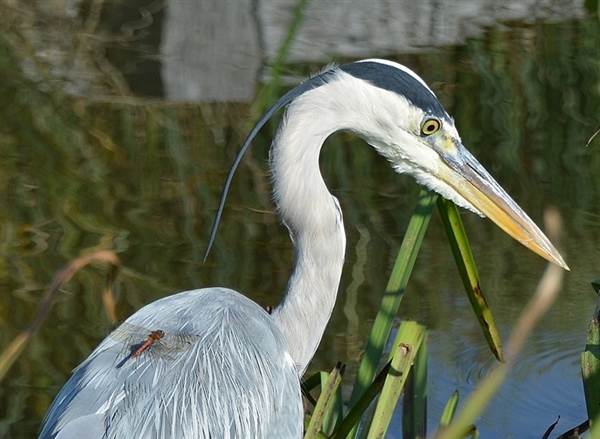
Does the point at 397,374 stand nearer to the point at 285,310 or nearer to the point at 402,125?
the point at 285,310

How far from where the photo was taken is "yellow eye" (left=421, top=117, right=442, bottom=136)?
259 centimetres

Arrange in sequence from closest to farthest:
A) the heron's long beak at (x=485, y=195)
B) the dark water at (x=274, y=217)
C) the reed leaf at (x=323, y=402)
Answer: the reed leaf at (x=323, y=402) → the heron's long beak at (x=485, y=195) → the dark water at (x=274, y=217)

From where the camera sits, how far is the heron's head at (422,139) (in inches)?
100

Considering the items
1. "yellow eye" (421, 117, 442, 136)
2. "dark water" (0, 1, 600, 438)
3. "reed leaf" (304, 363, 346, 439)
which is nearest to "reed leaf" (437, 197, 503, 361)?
"yellow eye" (421, 117, 442, 136)

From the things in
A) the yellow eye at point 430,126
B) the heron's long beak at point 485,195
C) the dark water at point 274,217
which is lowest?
the dark water at point 274,217

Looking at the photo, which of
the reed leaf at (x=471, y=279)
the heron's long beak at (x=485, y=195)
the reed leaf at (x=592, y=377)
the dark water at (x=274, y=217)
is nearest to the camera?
the reed leaf at (x=592, y=377)

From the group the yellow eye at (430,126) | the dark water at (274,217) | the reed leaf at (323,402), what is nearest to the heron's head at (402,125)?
the yellow eye at (430,126)

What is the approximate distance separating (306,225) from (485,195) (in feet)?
1.51

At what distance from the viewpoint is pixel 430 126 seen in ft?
8.52

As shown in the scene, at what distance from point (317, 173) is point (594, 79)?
12.1 feet

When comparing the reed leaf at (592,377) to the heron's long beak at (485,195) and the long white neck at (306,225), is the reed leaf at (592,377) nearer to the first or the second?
the heron's long beak at (485,195)

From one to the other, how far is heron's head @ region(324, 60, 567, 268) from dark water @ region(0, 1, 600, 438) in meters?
0.84

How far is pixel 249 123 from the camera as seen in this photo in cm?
544

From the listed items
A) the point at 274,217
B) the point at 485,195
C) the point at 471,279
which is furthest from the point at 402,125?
the point at 274,217
